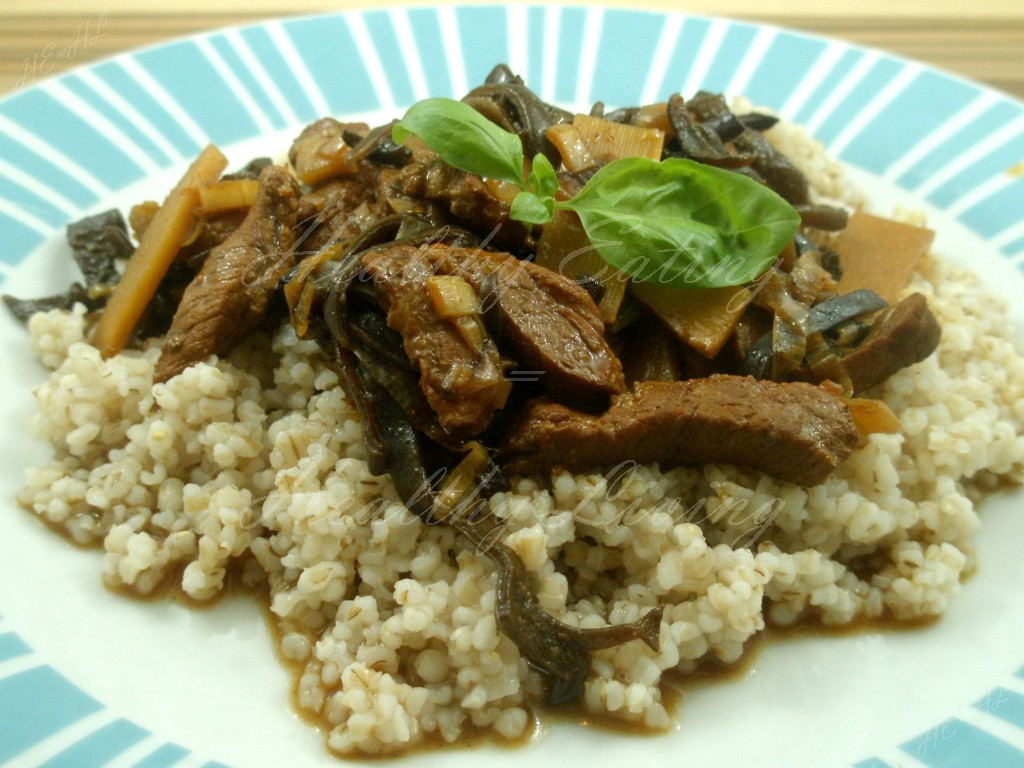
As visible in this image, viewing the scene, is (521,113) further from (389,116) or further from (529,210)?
(389,116)

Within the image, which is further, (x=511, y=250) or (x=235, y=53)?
(x=235, y=53)

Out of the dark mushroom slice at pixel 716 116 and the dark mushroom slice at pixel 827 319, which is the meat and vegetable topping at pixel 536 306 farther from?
the dark mushroom slice at pixel 716 116

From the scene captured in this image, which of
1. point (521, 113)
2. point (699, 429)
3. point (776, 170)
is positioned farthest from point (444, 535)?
point (776, 170)

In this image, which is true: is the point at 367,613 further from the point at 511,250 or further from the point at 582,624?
the point at 511,250

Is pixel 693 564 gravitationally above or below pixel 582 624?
above

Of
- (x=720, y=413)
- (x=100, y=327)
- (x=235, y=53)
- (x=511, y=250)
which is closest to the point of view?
(x=720, y=413)

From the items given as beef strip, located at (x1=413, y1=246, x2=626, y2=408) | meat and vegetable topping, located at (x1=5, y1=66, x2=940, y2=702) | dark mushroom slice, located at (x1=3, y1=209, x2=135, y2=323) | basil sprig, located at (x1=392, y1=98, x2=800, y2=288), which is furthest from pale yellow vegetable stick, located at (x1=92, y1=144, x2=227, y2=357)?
beef strip, located at (x1=413, y1=246, x2=626, y2=408)

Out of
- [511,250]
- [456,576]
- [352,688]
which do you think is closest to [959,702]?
[456,576]
